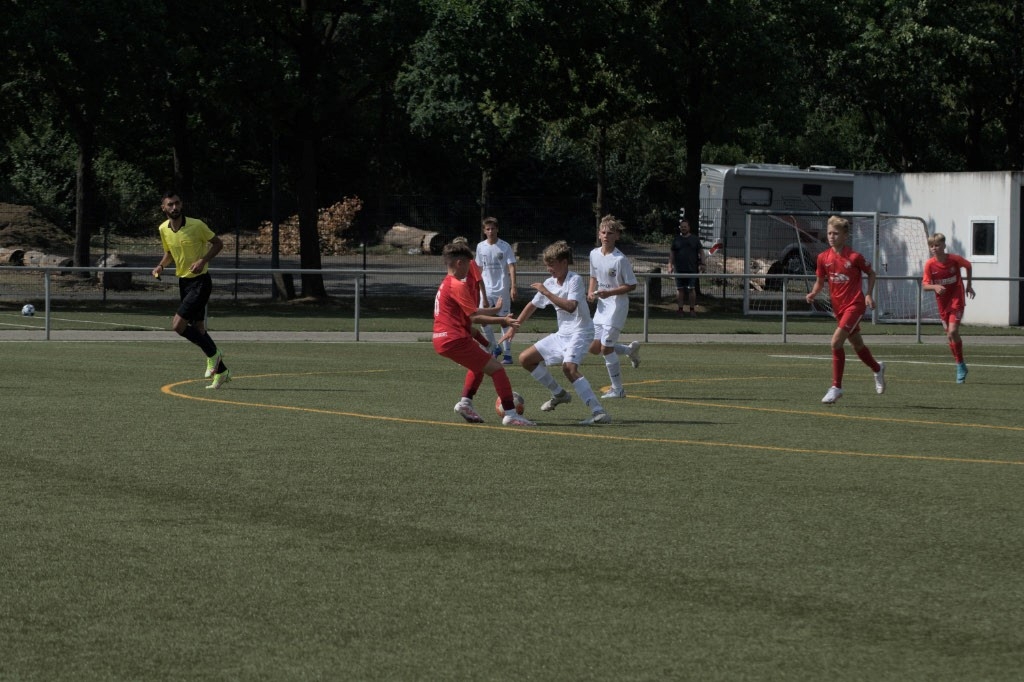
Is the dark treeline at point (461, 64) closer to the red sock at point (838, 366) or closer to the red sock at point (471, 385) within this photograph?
the red sock at point (838, 366)

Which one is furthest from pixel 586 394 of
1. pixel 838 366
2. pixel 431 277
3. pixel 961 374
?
pixel 431 277

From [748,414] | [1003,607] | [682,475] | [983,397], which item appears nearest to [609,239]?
[748,414]

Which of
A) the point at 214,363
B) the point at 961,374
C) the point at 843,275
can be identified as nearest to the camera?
the point at 843,275

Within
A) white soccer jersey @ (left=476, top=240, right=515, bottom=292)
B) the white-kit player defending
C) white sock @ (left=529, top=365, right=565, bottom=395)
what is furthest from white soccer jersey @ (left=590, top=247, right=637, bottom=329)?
white soccer jersey @ (left=476, top=240, right=515, bottom=292)

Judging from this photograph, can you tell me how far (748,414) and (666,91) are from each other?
23699 millimetres

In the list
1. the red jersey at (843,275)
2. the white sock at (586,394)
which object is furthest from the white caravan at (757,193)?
the white sock at (586,394)

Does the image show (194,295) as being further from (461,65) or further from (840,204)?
(840,204)

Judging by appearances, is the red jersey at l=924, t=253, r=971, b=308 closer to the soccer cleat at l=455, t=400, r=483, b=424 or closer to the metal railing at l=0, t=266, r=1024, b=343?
the metal railing at l=0, t=266, r=1024, b=343

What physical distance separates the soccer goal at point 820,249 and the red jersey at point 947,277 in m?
7.72

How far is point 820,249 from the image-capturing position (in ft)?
131

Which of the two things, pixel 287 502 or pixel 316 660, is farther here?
pixel 287 502

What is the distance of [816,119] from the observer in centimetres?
7219

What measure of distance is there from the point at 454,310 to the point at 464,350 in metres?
0.34

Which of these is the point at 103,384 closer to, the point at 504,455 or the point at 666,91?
the point at 504,455
